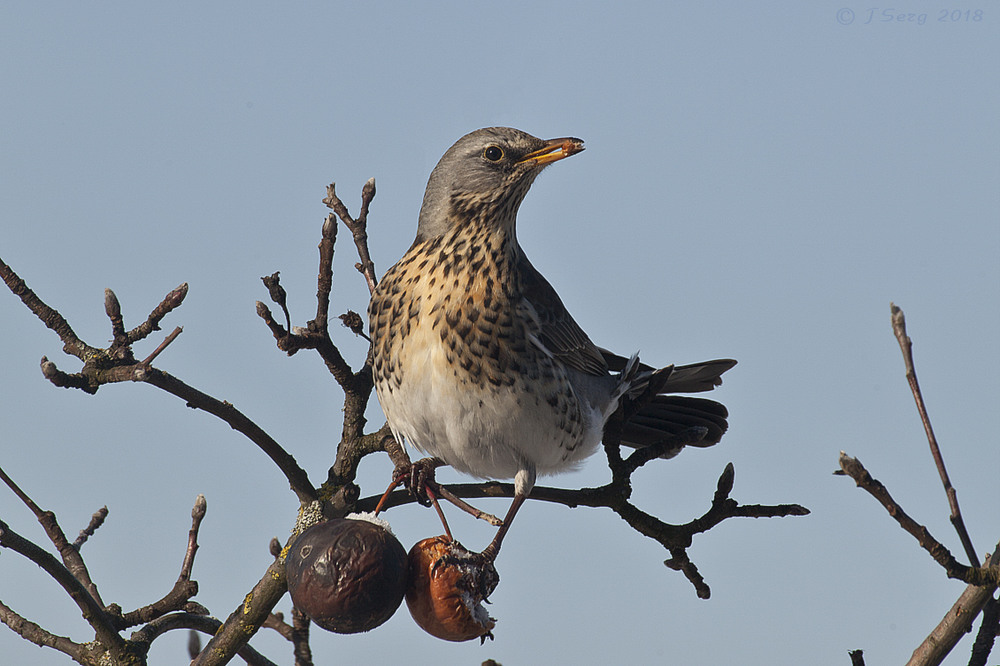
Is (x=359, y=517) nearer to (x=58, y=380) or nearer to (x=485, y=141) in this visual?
(x=58, y=380)

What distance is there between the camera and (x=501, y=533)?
3.63m

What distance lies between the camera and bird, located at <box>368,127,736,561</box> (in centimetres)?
405

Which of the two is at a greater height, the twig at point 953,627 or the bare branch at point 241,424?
the bare branch at point 241,424

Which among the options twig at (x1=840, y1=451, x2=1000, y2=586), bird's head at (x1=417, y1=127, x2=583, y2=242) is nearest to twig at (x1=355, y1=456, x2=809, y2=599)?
bird's head at (x1=417, y1=127, x2=583, y2=242)

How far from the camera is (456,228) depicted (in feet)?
14.1

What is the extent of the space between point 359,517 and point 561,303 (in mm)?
1709

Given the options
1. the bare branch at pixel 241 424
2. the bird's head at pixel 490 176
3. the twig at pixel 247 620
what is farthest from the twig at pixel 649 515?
the bird's head at pixel 490 176

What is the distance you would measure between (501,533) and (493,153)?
165 centimetres

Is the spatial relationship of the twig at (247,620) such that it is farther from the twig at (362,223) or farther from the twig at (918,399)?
the twig at (918,399)

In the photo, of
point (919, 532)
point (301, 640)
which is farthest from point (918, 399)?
point (301, 640)

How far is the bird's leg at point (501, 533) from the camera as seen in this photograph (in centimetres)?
348

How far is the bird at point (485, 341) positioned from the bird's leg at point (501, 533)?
1cm

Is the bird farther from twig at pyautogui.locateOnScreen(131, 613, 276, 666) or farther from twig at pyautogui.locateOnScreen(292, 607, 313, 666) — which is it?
twig at pyautogui.locateOnScreen(131, 613, 276, 666)

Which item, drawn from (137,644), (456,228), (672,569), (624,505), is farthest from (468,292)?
(137,644)
